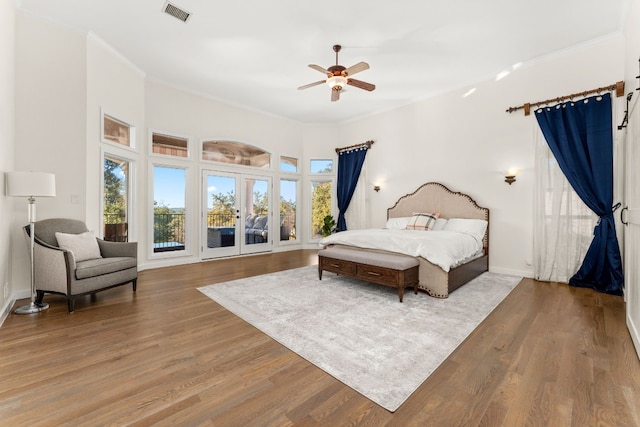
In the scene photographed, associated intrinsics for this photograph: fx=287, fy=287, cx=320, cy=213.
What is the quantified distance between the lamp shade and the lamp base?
1.19 m

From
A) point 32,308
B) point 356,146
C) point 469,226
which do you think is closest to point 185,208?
point 32,308

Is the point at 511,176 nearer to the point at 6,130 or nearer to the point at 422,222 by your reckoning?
the point at 422,222

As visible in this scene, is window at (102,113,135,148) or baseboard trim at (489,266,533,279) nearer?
window at (102,113,135,148)

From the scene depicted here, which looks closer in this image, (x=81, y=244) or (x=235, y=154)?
(x=81, y=244)

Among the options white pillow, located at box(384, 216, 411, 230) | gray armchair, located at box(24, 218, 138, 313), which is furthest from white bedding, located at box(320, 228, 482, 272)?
gray armchair, located at box(24, 218, 138, 313)

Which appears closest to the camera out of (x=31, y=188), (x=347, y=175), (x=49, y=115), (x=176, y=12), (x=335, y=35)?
(x=31, y=188)

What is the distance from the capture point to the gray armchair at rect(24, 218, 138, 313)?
10.2 feet

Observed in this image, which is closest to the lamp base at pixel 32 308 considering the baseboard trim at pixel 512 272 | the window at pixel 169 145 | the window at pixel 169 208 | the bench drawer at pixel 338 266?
the window at pixel 169 208

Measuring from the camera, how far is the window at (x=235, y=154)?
626cm

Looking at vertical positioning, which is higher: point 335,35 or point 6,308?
point 335,35

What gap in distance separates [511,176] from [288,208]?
506 centimetres

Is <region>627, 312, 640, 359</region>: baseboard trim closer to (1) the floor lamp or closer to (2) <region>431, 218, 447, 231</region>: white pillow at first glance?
(2) <region>431, 218, 447, 231</region>: white pillow

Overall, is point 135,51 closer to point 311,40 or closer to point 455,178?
point 311,40

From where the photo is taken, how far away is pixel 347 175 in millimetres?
7562
